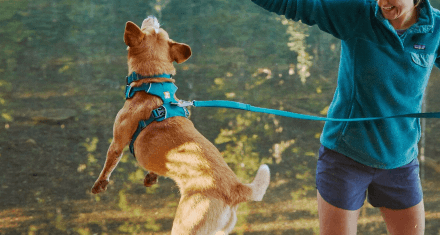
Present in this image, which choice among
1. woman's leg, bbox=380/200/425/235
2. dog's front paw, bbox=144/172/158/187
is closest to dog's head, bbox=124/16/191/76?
dog's front paw, bbox=144/172/158/187

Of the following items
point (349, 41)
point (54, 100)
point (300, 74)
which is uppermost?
point (349, 41)

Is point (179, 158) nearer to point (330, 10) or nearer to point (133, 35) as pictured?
point (133, 35)

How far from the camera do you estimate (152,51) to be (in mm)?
1712

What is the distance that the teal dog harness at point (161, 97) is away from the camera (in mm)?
1659

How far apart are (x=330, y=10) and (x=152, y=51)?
782 mm

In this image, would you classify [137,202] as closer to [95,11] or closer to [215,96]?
[215,96]

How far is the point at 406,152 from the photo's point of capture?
1.46m

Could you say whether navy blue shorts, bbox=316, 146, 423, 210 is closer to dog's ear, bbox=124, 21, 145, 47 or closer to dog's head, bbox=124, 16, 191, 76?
dog's head, bbox=124, 16, 191, 76

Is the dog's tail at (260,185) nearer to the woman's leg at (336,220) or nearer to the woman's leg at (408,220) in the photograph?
the woman's leg at (336,220)

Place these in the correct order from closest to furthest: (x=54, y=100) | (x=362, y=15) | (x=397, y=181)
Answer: (x=362, y=15)
(x=397, y=181)
(x=54, y=100)

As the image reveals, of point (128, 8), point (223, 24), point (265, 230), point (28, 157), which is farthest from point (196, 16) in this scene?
point (265, 230)

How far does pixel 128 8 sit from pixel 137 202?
3925 mm

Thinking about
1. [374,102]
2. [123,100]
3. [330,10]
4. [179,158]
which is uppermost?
[330,10]

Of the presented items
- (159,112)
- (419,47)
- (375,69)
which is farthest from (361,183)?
(159,112)
